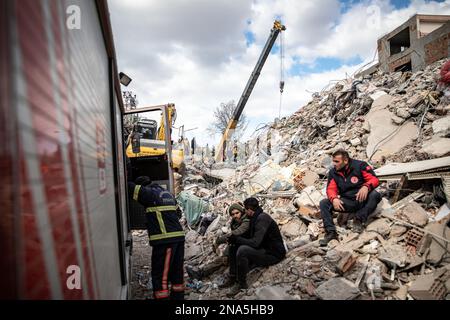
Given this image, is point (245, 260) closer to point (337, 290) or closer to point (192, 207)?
point (337, 290)

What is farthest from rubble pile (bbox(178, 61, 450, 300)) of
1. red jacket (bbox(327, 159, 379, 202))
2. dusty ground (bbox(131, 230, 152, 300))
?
dusty ground (bbox(131, 230, 152, 300))

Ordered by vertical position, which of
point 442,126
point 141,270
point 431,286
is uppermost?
point 442,126

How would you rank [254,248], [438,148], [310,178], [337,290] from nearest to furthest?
[337,290] → [254,248] → [438,148] → [310,178]

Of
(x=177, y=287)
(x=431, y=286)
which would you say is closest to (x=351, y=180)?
(x=431, y=286)

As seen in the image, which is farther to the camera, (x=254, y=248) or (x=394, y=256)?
(x=254, y=248)

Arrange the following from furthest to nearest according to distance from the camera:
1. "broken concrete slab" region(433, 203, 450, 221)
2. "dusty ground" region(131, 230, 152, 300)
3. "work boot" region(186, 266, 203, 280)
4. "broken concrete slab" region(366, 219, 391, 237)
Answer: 1. "work boot" region(186, 266, 203, 280)
2. "dusty ground" region(131, 230, 152, 300)
3. "broken concrete slab" region(366, 219, 391, 237)
4. "broken concrete slab" region(433, 203, 450, 221)

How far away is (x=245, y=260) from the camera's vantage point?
3.46 meters

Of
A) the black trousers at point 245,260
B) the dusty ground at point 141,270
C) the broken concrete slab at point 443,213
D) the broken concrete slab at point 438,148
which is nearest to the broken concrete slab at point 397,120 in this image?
the broken concrete slab at point 438,148

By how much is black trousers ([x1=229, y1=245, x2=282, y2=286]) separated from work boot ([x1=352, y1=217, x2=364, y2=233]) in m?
1.25

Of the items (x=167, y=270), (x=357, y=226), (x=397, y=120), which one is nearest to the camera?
(x=167, y=270)

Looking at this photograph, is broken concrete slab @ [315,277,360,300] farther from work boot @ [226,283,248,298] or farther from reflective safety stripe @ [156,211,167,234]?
reflective safety stripe @ [156,211,167,234]

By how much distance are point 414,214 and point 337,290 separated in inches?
68.3

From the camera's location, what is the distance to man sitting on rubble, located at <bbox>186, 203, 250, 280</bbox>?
12.2 feet

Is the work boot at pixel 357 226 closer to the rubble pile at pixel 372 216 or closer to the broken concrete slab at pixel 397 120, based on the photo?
the rubble pile at pixel 372 216
